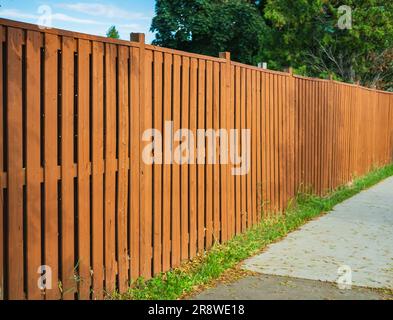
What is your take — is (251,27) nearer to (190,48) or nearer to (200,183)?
(190,48)

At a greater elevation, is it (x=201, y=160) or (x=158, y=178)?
(x=201, y=160)

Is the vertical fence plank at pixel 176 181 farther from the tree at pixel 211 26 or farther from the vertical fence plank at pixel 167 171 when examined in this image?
the tree at pixel 211 26

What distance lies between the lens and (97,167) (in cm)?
448

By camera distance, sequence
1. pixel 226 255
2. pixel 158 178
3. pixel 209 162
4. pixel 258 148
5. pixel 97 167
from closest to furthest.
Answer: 1. pixel 97 167
2. pixel 158 178
3. pixel 226 255
4. pixel 209 162
5. pixel 258 148

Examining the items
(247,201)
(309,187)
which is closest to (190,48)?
(309,187)

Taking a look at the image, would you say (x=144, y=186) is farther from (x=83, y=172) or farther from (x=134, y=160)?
(x=83, y=172)

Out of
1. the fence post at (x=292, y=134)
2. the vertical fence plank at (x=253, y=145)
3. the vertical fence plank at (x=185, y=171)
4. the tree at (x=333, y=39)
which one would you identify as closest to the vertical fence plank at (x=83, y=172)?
the vertical fence plank at (x=185, y=171)

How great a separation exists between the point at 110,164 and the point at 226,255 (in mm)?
2029

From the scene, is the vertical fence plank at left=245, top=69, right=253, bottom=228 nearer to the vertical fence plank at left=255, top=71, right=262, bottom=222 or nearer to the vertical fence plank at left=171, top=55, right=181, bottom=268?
the vertical fence plank at left=255, top=71, right=262, bottom=222

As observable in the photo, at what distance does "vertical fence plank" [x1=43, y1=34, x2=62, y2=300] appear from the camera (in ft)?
13.0

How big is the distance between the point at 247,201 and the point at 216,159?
1122mm

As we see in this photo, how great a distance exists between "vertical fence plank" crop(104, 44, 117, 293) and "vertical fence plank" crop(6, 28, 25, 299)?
917 millimetres

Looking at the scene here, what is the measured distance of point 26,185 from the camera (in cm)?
383

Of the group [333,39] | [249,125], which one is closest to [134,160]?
[249,125]
